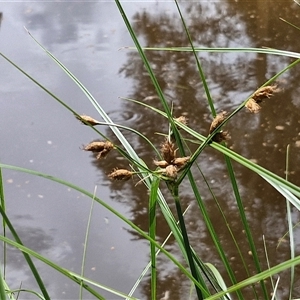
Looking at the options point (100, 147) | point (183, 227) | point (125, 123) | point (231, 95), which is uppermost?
point (231, 95)

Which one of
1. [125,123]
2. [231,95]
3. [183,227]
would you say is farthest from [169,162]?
[231,95]

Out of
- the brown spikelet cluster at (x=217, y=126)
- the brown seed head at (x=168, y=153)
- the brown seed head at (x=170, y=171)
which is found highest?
the brown spikelet cluster at (x=217, y=126)

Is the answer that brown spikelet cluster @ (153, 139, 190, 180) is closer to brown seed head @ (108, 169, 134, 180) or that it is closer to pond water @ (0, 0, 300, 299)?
brown seed head @ (108, 169, 134, 180)

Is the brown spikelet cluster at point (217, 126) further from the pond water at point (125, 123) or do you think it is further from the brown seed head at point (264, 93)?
the pond water at point (125, 123)

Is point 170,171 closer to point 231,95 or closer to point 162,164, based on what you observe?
point 162,164

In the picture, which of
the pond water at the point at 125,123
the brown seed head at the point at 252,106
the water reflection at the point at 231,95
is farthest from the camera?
the water reflection at the point at 231,95

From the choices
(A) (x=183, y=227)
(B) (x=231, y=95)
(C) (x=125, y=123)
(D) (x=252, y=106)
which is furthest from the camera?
(B) (x=231, y=95)

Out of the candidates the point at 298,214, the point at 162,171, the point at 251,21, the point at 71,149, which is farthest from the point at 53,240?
the point at 251,21

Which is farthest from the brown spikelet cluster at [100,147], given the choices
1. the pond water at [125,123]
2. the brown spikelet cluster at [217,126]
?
the pond water at [125,123]
